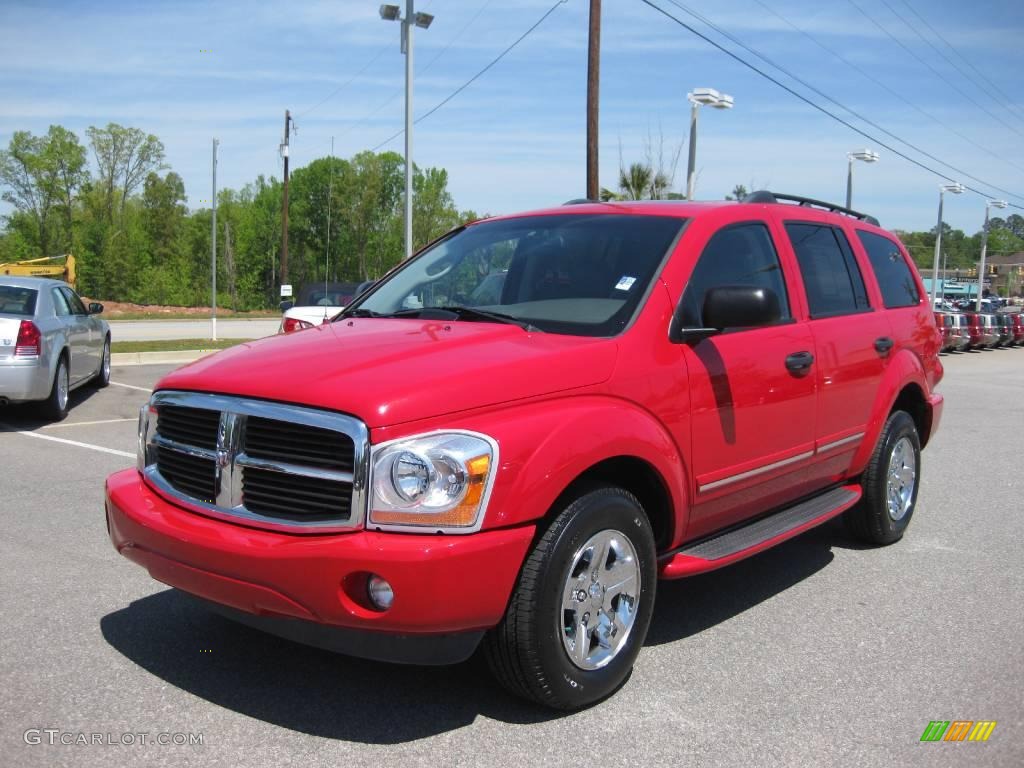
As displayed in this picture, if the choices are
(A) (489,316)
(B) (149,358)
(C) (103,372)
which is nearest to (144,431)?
(A) (489,316)

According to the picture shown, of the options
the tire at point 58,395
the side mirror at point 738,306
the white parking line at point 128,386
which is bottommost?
the white parking line at point 128,386

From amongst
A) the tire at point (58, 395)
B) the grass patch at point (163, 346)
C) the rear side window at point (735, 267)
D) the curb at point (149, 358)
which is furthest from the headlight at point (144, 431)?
the grass patch at point (163, 346)

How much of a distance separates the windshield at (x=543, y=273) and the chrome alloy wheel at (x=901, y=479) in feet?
8.09

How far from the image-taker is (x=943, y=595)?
16.6ft

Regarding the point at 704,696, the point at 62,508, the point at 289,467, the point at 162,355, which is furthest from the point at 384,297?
the point at 162,355

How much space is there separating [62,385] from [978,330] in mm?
27977

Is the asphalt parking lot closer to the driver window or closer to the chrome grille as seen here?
the chrome grille

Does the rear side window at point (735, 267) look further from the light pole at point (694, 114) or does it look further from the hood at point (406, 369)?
the light pole at point (694, 114)

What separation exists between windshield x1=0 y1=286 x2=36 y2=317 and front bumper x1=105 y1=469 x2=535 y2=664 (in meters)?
8.09

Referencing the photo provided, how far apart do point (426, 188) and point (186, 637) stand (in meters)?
77.8

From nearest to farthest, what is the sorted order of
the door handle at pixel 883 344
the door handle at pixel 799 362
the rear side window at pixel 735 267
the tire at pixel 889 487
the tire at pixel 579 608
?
the tire at pixel 579 608 < the rear side window at pixel 735 267 < the door handle at pixel 799 362 < the door handle at pixel 883 344 < the tire at pixel 889 487

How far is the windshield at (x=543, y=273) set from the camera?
162 inches

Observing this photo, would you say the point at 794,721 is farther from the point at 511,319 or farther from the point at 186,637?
the point at 186,637

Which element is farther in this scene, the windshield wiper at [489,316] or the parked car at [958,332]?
the parked car at [958,332]
